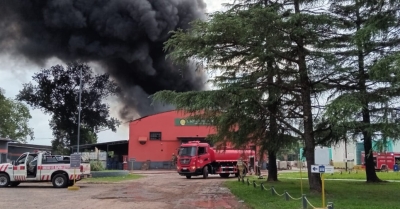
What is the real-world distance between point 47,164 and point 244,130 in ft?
35.5

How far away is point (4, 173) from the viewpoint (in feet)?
74.6

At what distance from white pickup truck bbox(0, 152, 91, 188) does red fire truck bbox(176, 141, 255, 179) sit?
9.17 metres

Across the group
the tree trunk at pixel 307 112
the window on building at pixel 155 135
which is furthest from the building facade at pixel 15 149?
the tree trunk at pixel 307 112

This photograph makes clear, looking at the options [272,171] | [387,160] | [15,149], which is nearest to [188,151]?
[272,171]

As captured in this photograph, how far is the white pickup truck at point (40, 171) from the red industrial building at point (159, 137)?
2545 cm

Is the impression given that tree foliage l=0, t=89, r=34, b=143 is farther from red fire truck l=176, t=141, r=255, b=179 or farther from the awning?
red fire truck l=176, t=141, r=255, b=179

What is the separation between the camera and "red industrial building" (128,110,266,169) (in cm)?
4834

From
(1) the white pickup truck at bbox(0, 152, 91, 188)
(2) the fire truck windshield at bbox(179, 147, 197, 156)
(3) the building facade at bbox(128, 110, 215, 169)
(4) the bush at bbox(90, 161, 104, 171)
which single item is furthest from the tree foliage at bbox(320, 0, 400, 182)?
(3) the building facade at bbox(128, 110, 215, 169)

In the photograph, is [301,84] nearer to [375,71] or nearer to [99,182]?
[375,71]

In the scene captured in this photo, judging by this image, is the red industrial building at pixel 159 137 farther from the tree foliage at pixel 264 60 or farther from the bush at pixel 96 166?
the tree foliage at pixel 264 60

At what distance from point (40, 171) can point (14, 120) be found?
162 ft

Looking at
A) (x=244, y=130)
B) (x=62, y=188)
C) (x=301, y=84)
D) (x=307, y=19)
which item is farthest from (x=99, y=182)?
(x=307, y=19)

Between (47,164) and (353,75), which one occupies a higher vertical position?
(353,75)

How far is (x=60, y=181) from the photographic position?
73.8 ft
